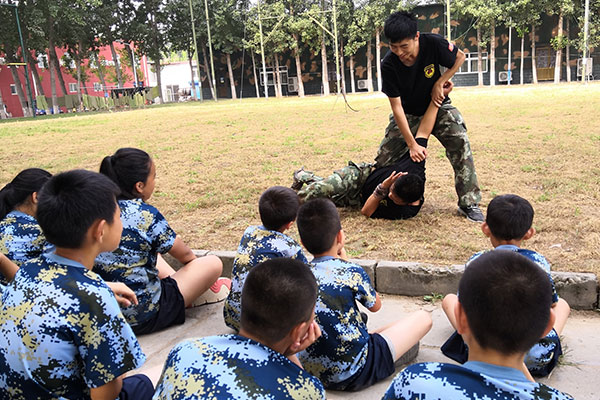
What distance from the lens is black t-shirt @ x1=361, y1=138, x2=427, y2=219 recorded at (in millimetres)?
4957

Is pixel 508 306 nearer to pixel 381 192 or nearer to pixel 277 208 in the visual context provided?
pixel 277 208

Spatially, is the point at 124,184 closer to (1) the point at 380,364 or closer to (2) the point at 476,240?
(1) the point at 380,364

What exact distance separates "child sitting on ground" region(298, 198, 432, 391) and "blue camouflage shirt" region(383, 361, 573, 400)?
37.2 inches

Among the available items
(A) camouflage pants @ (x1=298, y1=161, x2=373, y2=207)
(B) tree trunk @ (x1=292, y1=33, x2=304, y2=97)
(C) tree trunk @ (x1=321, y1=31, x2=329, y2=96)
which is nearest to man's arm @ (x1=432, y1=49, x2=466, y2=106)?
(A) camouflage pants @ (x1=298, y1=161, x2=373, y2=207)

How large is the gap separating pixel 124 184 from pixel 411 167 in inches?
113

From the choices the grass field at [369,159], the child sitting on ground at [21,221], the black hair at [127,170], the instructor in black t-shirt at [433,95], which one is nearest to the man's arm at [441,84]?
the instructor in black t-shirt at [433,95]

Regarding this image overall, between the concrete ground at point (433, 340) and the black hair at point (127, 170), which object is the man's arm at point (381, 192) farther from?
the black hair at point (127, 170)

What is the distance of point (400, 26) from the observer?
14.8ft

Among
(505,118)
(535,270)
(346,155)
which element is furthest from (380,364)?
(505,118)

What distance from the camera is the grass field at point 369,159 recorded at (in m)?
4.28

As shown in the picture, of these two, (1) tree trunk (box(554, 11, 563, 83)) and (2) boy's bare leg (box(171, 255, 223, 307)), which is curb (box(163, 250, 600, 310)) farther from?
(1) tree trunk (box(554, 11, 563, 83))

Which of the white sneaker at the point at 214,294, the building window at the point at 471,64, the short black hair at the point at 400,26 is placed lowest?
the white sneaker at the point at 214,294

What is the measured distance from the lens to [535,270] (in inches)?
57.9

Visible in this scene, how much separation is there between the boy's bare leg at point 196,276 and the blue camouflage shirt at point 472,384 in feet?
7.34
